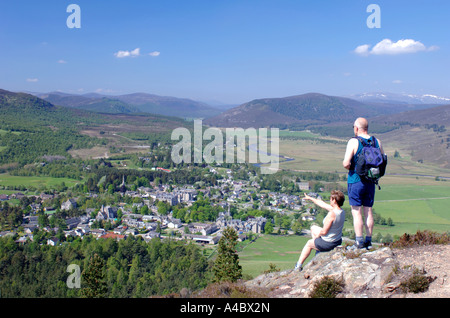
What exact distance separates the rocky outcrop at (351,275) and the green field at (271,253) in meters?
12.2

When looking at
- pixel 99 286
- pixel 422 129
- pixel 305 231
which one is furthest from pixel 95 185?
pixel 422 129

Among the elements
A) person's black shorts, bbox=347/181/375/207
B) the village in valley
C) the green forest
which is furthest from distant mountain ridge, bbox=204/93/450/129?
person's black shorts, bbox=347/181/375/207

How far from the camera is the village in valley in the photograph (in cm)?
2727

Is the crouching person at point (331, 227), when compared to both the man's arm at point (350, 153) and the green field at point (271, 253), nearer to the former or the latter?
the man's arm at point (350, 153)

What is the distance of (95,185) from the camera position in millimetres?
43312

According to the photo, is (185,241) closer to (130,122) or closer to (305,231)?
(305,231)

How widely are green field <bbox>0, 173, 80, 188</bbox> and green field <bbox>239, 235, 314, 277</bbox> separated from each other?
28.0 meters

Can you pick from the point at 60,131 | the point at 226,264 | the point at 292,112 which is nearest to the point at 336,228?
the point at 226,264

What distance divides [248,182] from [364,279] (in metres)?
45.9

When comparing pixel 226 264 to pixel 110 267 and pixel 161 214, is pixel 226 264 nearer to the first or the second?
pixel 110 267

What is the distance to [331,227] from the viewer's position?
5379mm

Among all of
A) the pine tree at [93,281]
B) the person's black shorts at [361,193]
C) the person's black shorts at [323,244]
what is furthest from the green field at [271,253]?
the person's black shorts at [361,193]

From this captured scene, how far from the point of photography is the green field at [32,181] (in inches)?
1688

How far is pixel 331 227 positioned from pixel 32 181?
47135 millimetres
